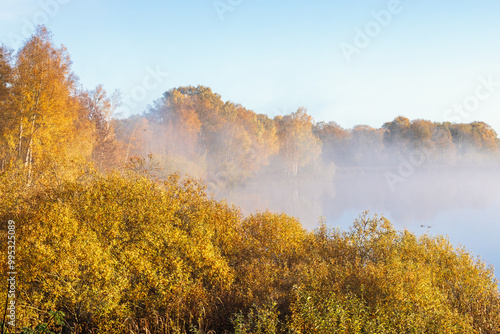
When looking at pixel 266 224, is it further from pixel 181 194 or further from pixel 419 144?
pixel 419 144

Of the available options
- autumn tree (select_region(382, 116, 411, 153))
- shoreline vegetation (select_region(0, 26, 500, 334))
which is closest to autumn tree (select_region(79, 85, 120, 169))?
shoreline vegetation (select_region(0, 26, 500, 334))

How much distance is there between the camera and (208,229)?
17750 mm

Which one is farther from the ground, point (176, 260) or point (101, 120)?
point (101, 120)

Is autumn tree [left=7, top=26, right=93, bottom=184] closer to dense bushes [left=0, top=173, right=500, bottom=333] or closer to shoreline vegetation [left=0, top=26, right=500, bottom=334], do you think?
shoreline vegetation [left=0, top=26, right=500, bottom=334]

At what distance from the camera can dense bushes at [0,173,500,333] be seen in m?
12.2

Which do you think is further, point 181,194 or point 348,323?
point 181,194

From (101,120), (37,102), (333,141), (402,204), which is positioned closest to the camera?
(37,102)

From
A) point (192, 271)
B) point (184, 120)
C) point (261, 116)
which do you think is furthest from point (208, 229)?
point (261, 116)

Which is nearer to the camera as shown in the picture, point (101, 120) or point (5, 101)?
point (5, 101)

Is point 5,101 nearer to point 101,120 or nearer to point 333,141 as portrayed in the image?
point 101,120

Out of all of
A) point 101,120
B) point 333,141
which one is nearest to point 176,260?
point 101,120

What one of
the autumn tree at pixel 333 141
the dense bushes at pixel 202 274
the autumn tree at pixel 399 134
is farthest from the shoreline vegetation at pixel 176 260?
the autumn tree at pixel 399 134

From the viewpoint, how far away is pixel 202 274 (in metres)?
15.5

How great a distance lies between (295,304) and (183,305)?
12.8 ft
